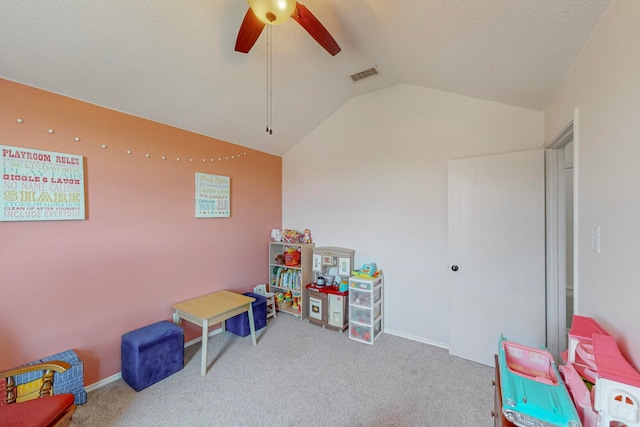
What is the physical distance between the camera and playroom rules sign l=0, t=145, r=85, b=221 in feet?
5.66

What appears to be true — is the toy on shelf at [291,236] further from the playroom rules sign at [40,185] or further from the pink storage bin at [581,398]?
the pink storage bin at [581,398]

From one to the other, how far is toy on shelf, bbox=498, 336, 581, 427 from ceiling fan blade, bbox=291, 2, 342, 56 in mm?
1999

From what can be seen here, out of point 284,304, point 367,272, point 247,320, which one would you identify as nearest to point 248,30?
point 367,272

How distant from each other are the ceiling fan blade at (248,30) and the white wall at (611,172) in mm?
1654

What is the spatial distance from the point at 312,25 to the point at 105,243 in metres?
2.37

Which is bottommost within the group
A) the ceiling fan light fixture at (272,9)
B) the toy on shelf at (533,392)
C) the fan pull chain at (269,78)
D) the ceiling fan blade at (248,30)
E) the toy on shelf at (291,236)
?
the toy on shelf at (533,392)

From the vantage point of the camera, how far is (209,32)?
6.07 ft

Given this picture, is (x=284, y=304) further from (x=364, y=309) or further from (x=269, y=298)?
(x=364, y=309)

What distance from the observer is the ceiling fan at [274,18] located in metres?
1.26

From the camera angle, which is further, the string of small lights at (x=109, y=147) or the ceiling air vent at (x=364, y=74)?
the ceiling air vent at (x=364, y=74)

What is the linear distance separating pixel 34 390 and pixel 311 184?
10.4 feet

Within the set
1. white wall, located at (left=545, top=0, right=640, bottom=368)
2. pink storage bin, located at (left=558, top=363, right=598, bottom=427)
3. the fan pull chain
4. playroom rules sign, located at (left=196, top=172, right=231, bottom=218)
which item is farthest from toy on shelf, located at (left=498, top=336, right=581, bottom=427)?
playroom rules sign, located at (left=196, top=172, right=231, bottom=218)

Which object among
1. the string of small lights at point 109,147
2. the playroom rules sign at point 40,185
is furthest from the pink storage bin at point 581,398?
the string of small lights at point 109,147

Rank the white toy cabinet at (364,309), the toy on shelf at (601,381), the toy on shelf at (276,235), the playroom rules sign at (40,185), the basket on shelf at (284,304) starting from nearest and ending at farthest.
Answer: the toy on shelf at (601,381), the playroom rules sign at (40,185), the white toy cabinet at (364,309), the basket on shelf at (284,304), the toy on shelf at (276,235)
